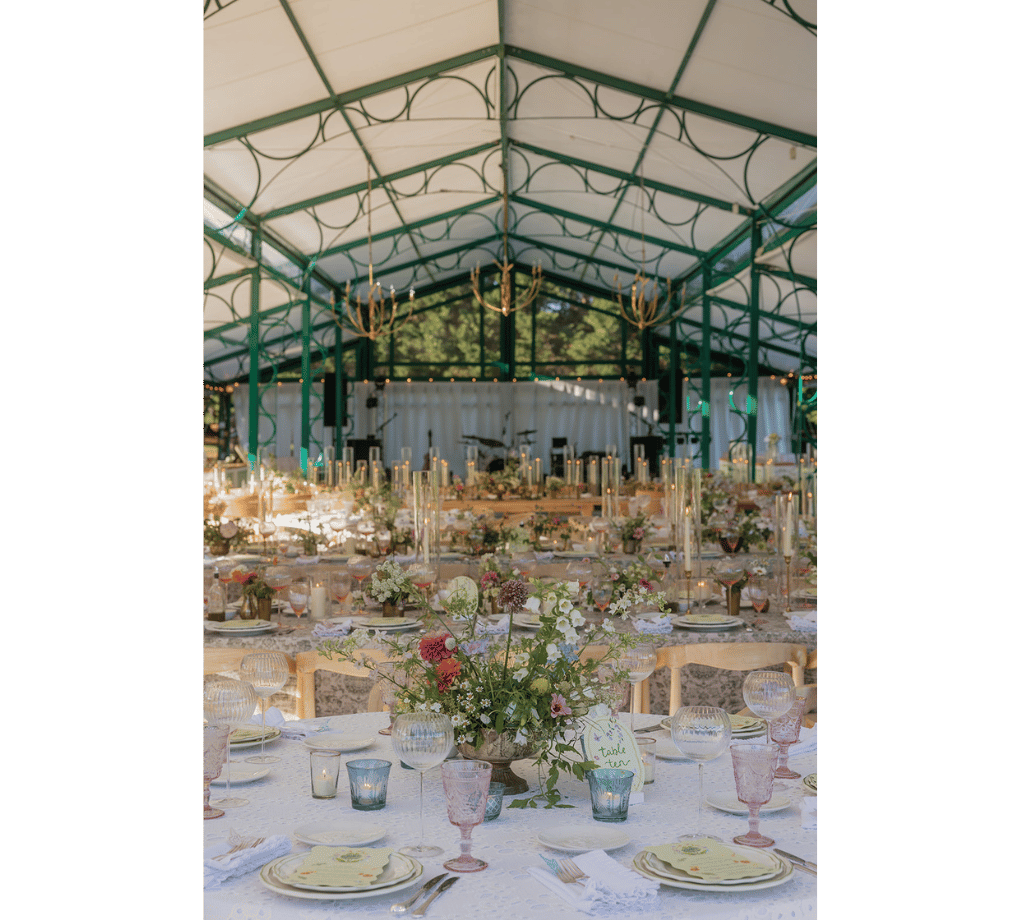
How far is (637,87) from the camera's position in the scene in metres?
8.34

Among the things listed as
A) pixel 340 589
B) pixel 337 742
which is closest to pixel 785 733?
pixel 337 742

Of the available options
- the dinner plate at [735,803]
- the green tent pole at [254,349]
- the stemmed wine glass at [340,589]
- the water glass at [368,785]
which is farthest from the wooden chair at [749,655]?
the green tent pole at [254,349]

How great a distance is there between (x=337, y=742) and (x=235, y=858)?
2.22 feet

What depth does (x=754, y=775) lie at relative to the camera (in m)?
1.62

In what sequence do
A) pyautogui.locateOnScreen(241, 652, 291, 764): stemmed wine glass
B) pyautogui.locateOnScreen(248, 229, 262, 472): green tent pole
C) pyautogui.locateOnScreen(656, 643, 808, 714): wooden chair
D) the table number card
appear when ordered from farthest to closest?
pyautogui.locateOnScreen(248, 229, 262, 472): green tent pole, pyautogui.locateOnScreen(656, 643, 808, 714): wooden chair, pyautogui.locateOnScreen(241, 652, 291, 764): stemmed wine glass, the table number card

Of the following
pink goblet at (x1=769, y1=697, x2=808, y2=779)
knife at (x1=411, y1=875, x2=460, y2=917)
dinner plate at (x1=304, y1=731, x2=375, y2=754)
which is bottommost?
knife at (x1=411, y1=875, x2=460, y2=917)

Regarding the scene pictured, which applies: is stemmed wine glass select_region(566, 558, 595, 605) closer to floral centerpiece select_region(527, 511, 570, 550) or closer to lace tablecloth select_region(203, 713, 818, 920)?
lace tablecloth select_region(203, 713, 818, 920)

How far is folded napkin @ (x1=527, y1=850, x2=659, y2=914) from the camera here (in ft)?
4.65

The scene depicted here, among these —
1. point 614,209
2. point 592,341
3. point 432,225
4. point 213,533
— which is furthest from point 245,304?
point 213,533

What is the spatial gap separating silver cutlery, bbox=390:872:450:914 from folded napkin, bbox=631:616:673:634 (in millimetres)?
2072

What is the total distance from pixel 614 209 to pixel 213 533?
28.2ft

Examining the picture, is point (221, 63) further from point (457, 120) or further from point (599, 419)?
point (599, 419)

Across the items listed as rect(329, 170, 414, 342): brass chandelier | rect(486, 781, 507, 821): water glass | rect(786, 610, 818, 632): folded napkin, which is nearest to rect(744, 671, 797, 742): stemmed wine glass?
rect(486, 781, 507, 821): water glass

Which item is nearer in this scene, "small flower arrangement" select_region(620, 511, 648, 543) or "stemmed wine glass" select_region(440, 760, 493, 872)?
"stemmed wine glass" select_region(440, 760, 493, 872)
